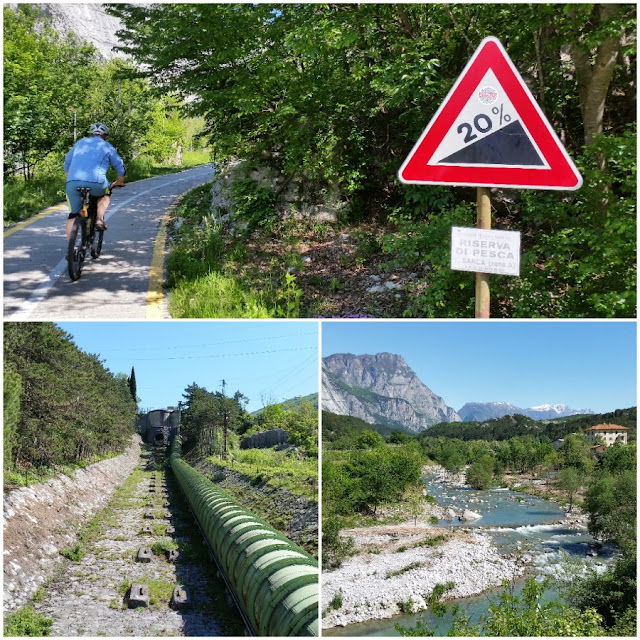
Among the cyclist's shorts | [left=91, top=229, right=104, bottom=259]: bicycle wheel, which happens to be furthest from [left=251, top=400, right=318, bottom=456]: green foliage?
[left=91, top=229, right=104, bottom=259]: bicycle wheel

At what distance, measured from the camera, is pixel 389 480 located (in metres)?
4.05

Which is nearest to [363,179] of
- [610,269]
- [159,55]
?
[159,55]

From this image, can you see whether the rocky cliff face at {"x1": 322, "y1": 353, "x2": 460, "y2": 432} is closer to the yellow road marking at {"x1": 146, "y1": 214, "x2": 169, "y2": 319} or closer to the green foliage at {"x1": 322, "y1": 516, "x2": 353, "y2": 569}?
the green foliage at {"x1": 322, "y1": 516, "x2": 353, "y2": 569}

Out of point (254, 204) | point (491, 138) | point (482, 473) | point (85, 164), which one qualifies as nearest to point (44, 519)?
point (482, 473)

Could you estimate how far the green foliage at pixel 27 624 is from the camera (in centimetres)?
346

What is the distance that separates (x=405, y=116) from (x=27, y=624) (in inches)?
312

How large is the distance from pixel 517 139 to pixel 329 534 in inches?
106

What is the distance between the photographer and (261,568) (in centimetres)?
353

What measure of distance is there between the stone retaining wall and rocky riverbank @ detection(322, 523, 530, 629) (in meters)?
1.68

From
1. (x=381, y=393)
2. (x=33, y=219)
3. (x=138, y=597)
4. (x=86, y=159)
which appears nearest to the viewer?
(x=138, y=597)

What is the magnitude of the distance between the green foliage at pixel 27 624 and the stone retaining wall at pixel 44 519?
0.16 ft

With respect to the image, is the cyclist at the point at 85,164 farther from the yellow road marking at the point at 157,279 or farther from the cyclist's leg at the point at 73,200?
the yellow road marking at the point at 157,279

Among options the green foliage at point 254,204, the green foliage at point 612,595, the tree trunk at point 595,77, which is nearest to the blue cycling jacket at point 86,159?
the green foliage at point 254,204

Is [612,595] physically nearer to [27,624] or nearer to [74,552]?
[74,552]
